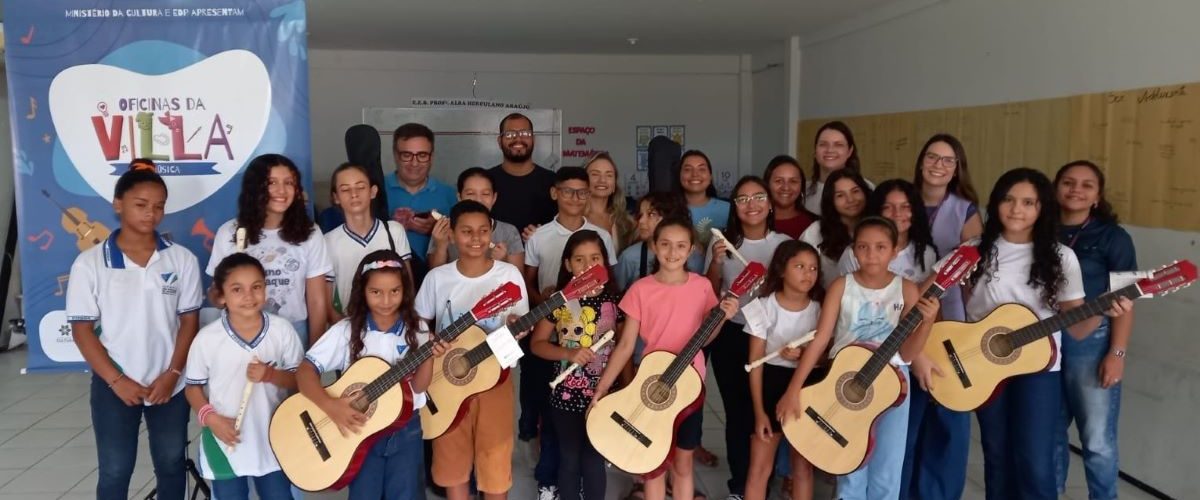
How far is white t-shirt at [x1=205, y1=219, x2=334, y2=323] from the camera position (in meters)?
Answer: 2.61

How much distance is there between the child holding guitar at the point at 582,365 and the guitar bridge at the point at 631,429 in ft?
0.50

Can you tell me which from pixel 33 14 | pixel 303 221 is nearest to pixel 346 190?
pixel 303 221

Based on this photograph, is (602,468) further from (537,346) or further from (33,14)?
(33,14)

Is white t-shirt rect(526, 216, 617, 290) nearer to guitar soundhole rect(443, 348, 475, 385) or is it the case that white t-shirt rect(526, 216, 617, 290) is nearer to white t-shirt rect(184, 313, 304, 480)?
guitar soundhole rect(443, 348, 475, 385)

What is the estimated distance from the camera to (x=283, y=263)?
2.61 metres

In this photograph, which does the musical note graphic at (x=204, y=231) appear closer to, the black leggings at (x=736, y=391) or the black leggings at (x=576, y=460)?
the black leggings at (x=576, y=460)

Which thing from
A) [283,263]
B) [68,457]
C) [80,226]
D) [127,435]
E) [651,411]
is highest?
[80,226]

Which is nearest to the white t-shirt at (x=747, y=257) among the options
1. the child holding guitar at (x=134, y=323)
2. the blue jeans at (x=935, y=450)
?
the blue jeans at (x=935, y=450)

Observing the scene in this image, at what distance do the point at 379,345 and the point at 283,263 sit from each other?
0.45 metres

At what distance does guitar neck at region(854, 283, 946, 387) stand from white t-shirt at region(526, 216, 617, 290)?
39.7 inches

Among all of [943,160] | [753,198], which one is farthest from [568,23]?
[943,160]

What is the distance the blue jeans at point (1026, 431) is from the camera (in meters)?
2.63

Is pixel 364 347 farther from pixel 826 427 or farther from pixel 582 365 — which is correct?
pixel 826 427

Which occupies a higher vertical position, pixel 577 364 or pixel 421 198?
pixel 421 198
